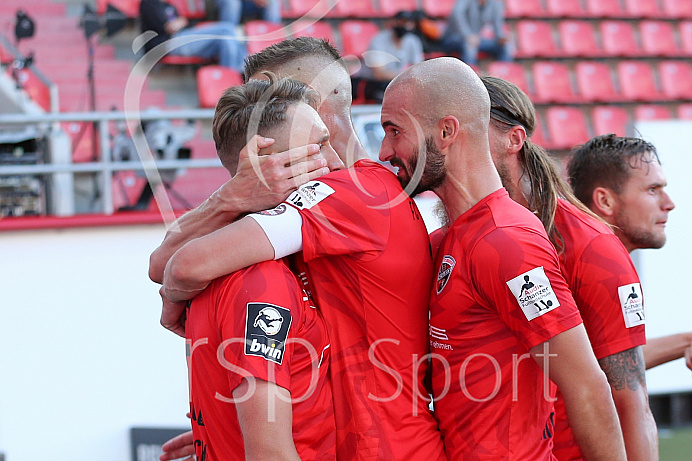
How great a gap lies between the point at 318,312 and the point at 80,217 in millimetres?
2961

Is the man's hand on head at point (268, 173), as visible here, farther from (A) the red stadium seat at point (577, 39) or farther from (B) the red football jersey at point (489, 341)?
(A) the red stadium seat at point (577, 39)

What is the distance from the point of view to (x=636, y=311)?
7.15ft

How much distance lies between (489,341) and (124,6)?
7.44 metres

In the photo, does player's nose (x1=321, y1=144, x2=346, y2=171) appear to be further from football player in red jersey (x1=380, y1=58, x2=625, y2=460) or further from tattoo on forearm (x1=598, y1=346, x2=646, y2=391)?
tattoo on forearm (x1=598, y1=346, x2=646, y2=391)

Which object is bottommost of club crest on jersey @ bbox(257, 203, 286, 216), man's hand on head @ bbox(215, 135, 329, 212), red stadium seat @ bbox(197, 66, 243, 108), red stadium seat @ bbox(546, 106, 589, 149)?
club crest on jersey @ bbox(257, 203, 286, 216)

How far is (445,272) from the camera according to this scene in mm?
1934

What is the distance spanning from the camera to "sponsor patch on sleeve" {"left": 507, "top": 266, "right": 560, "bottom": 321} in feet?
5.83

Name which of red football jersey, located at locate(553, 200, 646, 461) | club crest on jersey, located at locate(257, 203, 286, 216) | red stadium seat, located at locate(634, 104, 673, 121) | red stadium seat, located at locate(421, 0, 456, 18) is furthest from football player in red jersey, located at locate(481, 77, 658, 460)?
red stadium seat, located at locate(634, 104, 673, 121)

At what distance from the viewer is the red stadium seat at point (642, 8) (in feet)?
34.3

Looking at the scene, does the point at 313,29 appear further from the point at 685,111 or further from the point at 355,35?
the point at 685,111

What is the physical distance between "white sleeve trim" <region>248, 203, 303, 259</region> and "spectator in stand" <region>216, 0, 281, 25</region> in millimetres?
6673

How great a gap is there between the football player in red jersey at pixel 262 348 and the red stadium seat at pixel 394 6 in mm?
7840

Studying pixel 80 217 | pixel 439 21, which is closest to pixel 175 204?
pixel 80 217

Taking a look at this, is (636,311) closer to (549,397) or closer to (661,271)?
(549,397)
